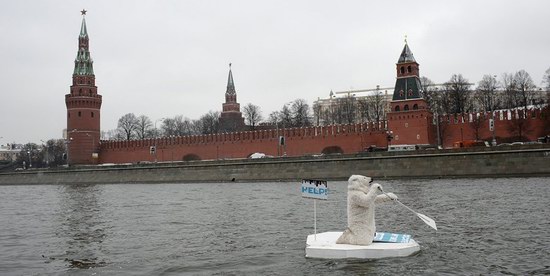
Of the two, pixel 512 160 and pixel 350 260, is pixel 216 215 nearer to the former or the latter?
pixel 350 260

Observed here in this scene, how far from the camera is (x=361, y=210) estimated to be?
10188 mm

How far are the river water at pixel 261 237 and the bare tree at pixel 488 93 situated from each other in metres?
39.0

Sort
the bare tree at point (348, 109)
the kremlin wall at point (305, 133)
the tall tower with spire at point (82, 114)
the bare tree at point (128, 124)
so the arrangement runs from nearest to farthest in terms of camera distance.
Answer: the kremlin wall at point (305, 133) → the tall tower with spire at point (82, 114) → the bare tree at point (348, 109) → the bare tree at point (128, 124)

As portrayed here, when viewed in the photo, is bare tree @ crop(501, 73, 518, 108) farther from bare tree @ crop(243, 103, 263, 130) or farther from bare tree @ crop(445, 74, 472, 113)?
bare tree @ crop(243, 103, 263, 130)

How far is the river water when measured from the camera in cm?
988

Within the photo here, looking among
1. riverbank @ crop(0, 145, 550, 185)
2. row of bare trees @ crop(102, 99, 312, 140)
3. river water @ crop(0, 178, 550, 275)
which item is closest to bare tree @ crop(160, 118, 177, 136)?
row of bare trees @ crop(102, 99, 312, 140)

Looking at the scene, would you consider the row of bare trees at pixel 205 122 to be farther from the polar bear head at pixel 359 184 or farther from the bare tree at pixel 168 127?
the polar bear head at pixel 359 184

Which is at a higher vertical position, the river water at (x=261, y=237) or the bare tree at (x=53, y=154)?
the bare tree at (x=53, y=154)

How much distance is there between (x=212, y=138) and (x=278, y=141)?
29.2 ft

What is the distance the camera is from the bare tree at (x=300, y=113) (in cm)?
7425

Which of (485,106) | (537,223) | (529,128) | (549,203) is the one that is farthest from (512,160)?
(485,106)

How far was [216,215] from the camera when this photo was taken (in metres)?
18.8

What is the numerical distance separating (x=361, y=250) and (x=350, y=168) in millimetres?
28034

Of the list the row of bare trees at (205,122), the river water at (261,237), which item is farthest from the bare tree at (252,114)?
the river water at (261,237)
